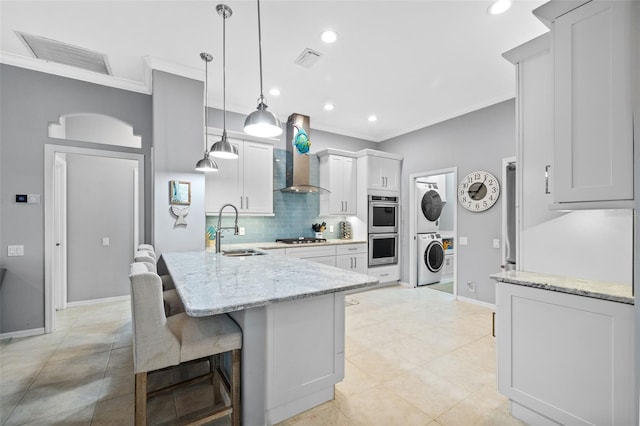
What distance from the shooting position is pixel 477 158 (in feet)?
13.8

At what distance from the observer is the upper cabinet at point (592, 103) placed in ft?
4.69

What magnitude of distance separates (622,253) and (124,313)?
16.3 ft

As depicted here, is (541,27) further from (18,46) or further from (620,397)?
(18,46)

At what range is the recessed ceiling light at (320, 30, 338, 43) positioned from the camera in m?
2.56

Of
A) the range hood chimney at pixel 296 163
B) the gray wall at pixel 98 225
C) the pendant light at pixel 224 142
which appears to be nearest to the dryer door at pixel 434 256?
the range hood chimney at pixel 296 163

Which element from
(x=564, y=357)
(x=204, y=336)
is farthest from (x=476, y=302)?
(x=204, y=336)

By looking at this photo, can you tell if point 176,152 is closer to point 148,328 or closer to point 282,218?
point 282,218

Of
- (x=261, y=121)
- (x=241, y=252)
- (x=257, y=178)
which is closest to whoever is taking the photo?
(x=261, y=121)

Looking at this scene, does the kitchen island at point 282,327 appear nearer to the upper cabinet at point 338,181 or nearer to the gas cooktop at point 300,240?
the gas cooktop at point 300,240

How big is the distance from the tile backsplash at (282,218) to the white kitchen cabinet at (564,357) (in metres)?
3.44

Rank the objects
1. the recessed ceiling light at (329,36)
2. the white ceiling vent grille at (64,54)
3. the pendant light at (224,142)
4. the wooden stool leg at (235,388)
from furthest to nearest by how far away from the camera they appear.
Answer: the white ceiling vent grille at (64,54)
the recessed ceiling light at (329,36)
the pendant light at (224,142)
the wooden stool leg at (235,388)

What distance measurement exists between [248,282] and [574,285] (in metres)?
1.87

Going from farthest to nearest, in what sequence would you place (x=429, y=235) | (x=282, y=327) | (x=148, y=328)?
(x=429, y=235) < (x=282, y=327) < (x=148, y=328)

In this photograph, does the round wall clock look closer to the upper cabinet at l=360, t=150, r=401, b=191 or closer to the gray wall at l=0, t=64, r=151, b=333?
the upper cabinet at l=360, t=150, r=401, b=191
